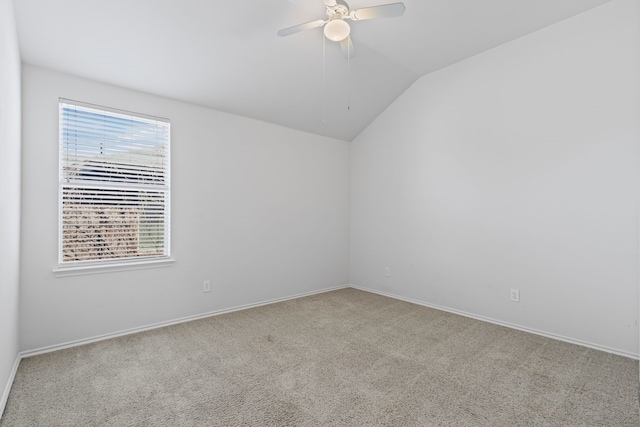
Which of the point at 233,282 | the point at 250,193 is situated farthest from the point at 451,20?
the point at 233,282

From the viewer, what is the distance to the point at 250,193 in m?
3.95

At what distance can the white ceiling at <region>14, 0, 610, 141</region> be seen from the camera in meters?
2.41

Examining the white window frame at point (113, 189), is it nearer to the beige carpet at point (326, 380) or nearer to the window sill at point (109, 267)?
the window sill at point (109, 267)

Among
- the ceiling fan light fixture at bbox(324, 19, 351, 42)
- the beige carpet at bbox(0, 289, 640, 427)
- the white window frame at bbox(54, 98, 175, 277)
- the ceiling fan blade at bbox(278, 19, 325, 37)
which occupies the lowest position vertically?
the beige carpet at bbox(0, 289, 640, 427)

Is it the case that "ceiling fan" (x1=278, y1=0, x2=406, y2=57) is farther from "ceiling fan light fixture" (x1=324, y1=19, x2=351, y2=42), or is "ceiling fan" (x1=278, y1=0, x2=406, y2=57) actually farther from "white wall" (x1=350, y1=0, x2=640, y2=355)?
"white wall" (x1=350, y1=0, x2=640, y2=355)

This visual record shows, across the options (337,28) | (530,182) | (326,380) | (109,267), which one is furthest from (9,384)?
(530,182)

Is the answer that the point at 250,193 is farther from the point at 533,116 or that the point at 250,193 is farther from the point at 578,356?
the point at 578,356

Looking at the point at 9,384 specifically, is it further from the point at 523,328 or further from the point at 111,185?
the point at 523,328

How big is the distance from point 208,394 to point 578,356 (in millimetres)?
2867

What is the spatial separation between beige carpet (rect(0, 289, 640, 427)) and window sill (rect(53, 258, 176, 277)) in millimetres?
629

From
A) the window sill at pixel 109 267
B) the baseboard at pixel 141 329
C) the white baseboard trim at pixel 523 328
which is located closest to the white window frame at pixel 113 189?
the window sill at pixel 109 267

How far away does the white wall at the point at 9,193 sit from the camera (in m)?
1.79

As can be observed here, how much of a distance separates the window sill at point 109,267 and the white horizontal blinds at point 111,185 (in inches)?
3.2

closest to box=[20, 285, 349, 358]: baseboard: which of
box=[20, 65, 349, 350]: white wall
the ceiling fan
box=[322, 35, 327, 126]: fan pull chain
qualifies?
box=[20, 65, 349, 350]: white wall
